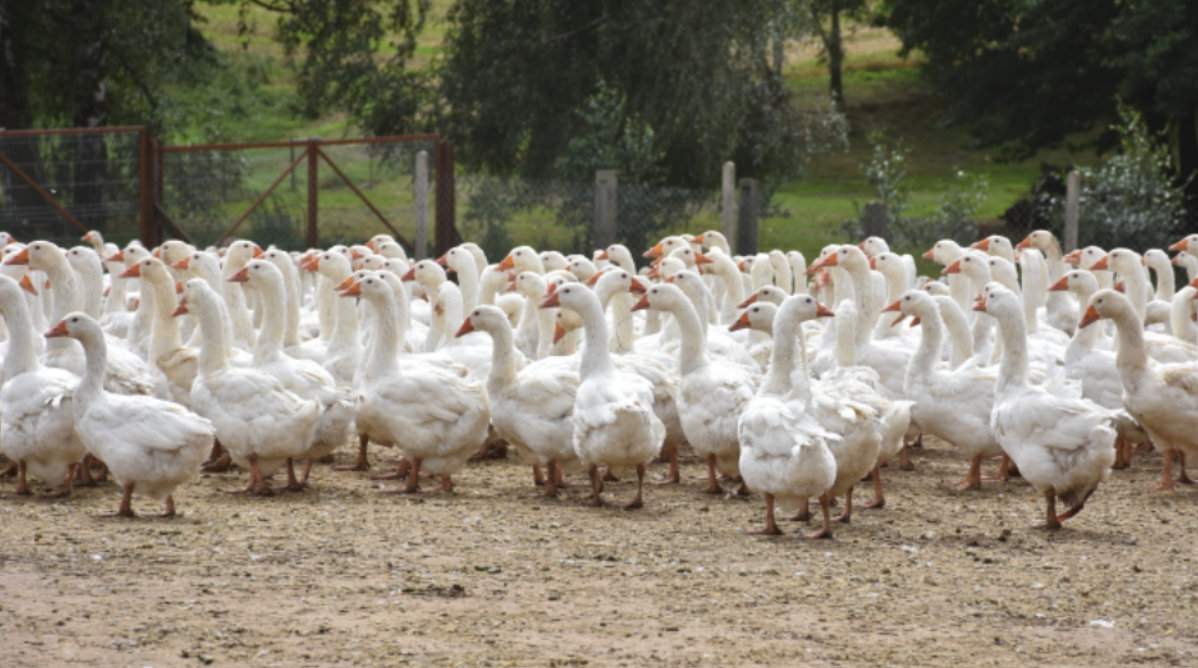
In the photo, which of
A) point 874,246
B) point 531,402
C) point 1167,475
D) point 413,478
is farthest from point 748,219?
point 413,478

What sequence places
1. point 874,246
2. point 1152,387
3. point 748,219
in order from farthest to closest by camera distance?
point 748,219 → point 874,246 → point 1152,387

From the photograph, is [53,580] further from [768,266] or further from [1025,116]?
[1025,116]

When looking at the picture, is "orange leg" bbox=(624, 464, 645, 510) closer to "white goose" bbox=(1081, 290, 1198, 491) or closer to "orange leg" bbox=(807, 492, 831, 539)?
"orange leg" bbox=(807, 492, 831, 539)

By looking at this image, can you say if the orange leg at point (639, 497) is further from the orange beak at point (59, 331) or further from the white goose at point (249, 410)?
the orange beak at point (59, 331)

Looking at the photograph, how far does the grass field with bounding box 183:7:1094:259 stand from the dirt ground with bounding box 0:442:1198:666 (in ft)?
61.9

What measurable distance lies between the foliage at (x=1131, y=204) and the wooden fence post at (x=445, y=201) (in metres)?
9.12

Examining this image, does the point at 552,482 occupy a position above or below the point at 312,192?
below

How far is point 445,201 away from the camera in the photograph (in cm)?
2303

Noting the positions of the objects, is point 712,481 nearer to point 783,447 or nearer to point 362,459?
point 783,447

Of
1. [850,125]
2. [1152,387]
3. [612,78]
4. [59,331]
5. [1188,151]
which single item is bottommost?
[1152,387]

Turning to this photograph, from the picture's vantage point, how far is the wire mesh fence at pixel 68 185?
2184 cm

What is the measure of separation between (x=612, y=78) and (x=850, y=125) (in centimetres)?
2236

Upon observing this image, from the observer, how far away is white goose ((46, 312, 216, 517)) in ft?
32.5

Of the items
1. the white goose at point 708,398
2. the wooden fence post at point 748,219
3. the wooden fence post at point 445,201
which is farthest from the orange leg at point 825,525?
the wooden fence post at point 748,219
